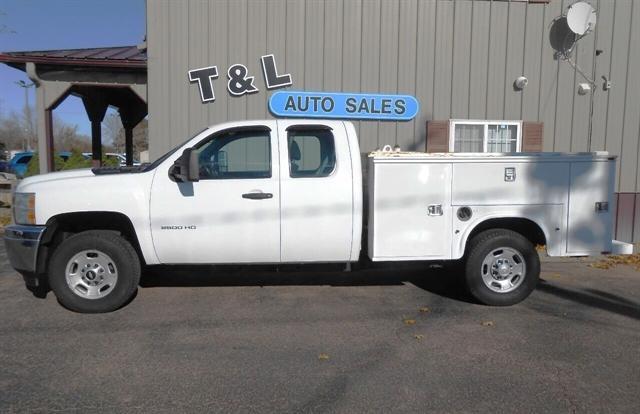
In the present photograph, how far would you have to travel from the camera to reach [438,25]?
10.1 m

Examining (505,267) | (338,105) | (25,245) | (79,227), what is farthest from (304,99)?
(25,245)

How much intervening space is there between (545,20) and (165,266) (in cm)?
857

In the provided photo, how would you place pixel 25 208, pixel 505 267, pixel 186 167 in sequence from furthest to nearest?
1. pixel 505 267
2. pixel 25 208
3. pixel 186 167

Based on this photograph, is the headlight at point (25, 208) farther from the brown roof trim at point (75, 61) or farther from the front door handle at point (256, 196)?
the brown roof trim at point (75, 61)

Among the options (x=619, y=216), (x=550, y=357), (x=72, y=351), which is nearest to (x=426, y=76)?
(x=619, y=216)

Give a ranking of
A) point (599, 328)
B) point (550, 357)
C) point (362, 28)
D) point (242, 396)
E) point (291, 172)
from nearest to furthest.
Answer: point (242, 396), point (550, 357), point (599, 328), point (291, 172), point (362, 28)

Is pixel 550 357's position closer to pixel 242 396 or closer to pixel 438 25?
pixel 242 396

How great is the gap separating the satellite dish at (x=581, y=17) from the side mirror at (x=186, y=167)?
25.8 feet

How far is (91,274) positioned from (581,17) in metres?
9.21

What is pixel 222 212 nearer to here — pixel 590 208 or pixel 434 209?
pixel 434 209

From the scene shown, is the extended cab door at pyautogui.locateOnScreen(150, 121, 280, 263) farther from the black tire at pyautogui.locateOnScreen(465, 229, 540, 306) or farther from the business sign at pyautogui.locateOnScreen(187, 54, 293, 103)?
the business sign at pyautogui.locateOnScreen(187, 54, 293, 103)

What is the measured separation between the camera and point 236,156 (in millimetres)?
5555

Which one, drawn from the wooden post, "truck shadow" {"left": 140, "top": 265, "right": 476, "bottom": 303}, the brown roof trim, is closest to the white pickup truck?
"truck shadow" {"left": 140, "top": 265, "right": 476, "bottom": 303}

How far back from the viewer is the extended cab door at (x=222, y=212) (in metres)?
5.28
